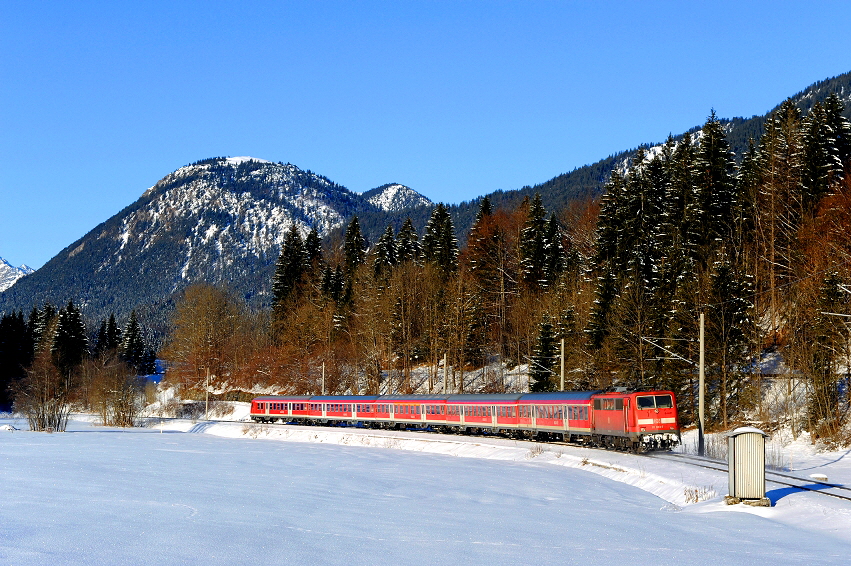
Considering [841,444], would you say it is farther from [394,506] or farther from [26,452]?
[26,452]

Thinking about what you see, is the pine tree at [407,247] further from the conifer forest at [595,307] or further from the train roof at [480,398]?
the train roof at [480,398]

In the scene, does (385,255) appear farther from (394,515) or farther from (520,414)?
(394,515)

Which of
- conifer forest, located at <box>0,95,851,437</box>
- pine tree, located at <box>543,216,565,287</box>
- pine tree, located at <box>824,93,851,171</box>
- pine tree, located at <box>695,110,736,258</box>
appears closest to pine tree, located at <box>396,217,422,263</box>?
conifer forest, located at <box>0,95,851,437</box>

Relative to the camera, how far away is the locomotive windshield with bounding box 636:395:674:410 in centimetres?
3450

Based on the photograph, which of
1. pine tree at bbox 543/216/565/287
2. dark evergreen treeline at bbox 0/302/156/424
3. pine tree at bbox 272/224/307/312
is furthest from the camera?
pine tree at bbox 272/224/307/312

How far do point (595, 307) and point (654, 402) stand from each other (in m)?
23.4

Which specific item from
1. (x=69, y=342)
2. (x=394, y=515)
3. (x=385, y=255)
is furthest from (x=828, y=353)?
(x=69, y=342)

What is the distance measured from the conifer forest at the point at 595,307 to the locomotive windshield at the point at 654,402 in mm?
2187

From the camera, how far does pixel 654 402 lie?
3472cm

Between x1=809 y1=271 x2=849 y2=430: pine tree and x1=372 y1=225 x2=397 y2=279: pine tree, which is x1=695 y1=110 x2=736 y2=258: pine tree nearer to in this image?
x1=809 y1=271 x2=849 y2=430: pine tree

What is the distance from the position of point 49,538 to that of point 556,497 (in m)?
13.4

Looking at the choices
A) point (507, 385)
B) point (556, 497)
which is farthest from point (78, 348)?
point (556, 497)

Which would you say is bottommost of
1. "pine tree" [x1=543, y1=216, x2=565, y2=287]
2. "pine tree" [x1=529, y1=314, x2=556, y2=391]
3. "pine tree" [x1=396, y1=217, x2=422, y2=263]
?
"pine tree" [x1=529, y1=314, x2=556, y2=391]

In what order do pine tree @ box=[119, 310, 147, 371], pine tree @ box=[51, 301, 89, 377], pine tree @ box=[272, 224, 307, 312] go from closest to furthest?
pine tree @ box=[272, 224, 307, 312] → pine tree @ box=[51, 301, 89, 377] → pine tree @ box=[119, 310, 147, 371]
